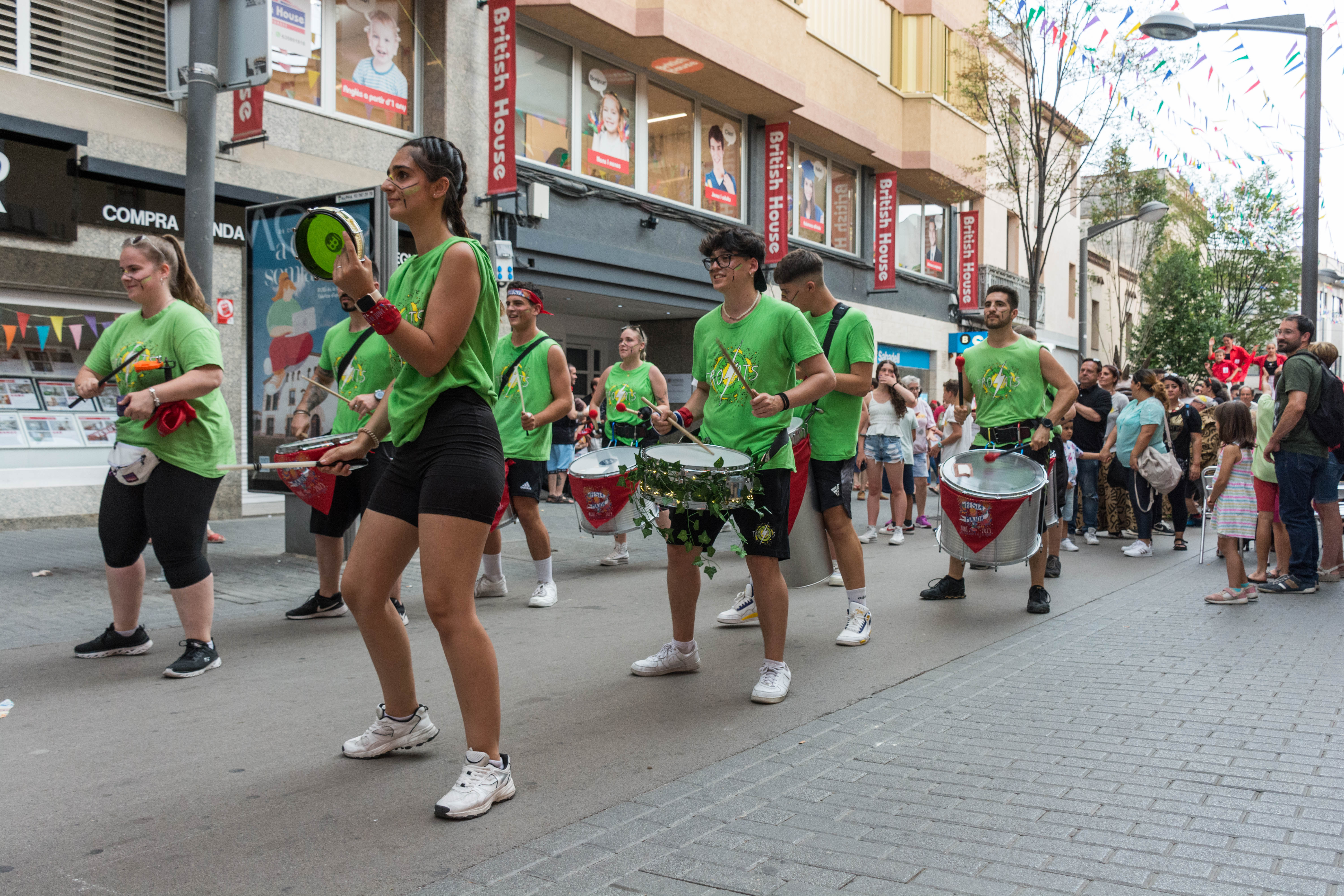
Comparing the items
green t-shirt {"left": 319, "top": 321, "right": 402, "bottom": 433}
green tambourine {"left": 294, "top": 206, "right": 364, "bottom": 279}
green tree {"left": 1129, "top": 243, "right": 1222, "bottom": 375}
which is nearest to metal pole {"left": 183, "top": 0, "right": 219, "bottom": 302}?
green t-shirt {"left": 319, "top": 321, "right": 402, "bottom": 433}

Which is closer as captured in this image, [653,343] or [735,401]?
[735,401]

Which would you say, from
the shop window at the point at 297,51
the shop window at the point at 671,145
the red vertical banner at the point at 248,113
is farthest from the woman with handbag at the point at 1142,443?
the shop window at the point at 671,145

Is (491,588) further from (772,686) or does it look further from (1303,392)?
(1303,392)

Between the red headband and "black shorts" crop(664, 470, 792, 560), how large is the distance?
2759 mm

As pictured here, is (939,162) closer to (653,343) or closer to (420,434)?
(653,343)

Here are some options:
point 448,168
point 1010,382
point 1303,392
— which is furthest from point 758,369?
point 1303,392

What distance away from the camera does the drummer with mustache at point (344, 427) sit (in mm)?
5852

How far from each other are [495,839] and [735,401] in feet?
7.37

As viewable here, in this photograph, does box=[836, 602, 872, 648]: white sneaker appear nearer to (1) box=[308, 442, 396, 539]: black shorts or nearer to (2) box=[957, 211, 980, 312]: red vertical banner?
(1) box=[308, 442, 396, 539]: black shorts

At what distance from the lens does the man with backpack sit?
321 inches

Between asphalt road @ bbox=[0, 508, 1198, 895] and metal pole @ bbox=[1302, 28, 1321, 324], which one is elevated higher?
metal pole @ bbox=[1302, 28, 1321, 324]

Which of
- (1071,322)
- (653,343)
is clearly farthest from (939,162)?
(1071,322)

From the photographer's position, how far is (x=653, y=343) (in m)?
21.2

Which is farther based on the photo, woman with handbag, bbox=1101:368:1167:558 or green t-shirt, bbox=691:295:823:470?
woman with handbag, bbox=1101:368:1167:558
